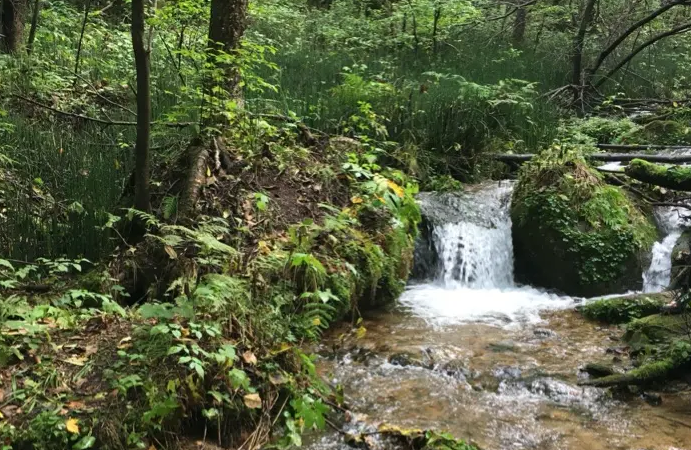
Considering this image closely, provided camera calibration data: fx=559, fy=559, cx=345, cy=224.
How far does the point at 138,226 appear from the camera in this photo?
12.2 ft

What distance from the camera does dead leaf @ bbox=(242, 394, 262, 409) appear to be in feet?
8.66

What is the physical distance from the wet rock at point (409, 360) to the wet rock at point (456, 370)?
11 cm

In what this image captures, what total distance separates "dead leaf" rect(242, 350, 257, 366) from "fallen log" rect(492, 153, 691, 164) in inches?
218

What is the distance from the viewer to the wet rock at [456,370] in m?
3.80

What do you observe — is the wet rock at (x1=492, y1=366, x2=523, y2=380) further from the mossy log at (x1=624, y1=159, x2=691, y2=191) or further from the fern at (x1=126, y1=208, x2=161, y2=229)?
the fern at (x1=126, y1=208, x2=161, y2=229)

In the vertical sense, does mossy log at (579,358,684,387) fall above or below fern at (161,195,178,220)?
below

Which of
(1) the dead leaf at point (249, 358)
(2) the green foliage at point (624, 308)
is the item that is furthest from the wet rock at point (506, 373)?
(1) the dead leaf at point (249, 358)

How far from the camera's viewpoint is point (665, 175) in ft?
12.5

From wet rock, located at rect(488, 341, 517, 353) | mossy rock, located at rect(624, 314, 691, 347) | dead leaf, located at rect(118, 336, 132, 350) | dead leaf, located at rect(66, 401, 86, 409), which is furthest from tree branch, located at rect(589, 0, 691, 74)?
dead leaf, located at rect(66, 401, 86, 409)

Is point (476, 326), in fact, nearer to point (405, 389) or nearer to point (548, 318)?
point (548, 318)

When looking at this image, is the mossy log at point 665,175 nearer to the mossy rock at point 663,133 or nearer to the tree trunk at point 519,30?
the mossy rock at point 663,133

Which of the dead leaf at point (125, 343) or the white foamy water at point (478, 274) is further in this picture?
the white foamy water at point (478, 274)

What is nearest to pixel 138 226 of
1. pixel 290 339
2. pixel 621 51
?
pixel 290 339

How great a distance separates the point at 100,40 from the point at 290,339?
7655 mm
